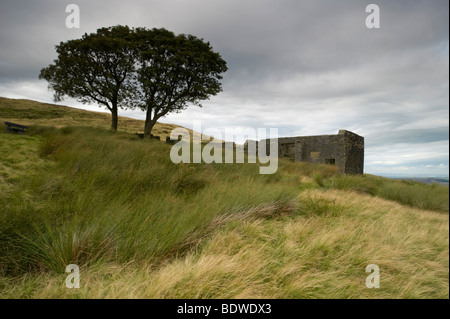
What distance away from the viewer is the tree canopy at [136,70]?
45.6 ft

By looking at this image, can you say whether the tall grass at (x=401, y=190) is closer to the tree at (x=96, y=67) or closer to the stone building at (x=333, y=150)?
the stone building at (x=333, y=150)

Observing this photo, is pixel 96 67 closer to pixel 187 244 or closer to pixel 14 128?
pixel 14 128

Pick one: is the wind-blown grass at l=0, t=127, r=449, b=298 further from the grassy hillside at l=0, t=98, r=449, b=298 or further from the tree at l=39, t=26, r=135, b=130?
the tree at l=39, t=26, r=135, b=130

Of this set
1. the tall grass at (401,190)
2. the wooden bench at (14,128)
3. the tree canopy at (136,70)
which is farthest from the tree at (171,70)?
the tall grass at (401,190)

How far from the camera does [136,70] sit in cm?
1516

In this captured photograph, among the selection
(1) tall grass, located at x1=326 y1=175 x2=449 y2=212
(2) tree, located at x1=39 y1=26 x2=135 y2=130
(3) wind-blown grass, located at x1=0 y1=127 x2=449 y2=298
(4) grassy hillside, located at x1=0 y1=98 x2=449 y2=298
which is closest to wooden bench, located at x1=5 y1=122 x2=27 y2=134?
(3) wind-blown grass, located at x1=0 y1=127 x2=449 y2=298

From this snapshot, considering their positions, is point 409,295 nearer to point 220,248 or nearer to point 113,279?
point 220,248

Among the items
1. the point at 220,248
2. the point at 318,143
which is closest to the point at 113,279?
the point at 220,248

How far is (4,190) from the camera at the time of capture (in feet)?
8.70

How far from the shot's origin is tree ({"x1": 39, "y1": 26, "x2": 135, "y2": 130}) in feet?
45.2

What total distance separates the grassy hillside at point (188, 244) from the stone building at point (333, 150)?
39.7 ft

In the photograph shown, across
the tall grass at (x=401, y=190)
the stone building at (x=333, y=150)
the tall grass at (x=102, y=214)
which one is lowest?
the tall grass at (x=401, y=190)

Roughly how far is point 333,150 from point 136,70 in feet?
51.2
